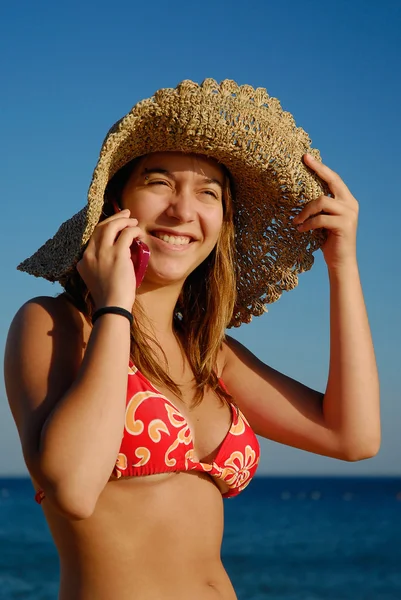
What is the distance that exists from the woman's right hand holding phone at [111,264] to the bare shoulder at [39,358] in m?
0.16

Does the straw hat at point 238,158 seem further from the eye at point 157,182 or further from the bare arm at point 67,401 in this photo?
the bare arm at point 67,401

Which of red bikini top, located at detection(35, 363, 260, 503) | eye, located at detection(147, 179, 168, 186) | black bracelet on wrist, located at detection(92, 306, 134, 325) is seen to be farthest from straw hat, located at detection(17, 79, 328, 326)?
red bikini top, located at detection(35, 363, 260, 503)

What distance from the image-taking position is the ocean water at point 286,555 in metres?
22.4

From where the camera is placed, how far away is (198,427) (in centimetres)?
326

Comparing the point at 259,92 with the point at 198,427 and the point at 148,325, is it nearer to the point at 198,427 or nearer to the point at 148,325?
the point at 148,325

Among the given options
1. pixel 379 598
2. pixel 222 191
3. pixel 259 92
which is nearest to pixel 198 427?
pixel 222 191

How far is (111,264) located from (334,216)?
1009 mm

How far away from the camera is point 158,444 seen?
9.67 ft

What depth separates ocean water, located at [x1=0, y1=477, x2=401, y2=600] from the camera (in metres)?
22.4

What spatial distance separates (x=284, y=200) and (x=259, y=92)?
44cm

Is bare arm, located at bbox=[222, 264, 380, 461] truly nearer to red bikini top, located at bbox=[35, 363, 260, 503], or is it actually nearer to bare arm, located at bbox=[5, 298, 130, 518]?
red bikini top, located at bbox=[35, 363, 260, 503]

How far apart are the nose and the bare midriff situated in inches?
35.4

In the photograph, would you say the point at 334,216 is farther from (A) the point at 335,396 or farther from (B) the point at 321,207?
(A) the point at 335,396

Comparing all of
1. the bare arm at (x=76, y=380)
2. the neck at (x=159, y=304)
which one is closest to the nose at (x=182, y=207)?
the bare arm at (x=76, y=380)
